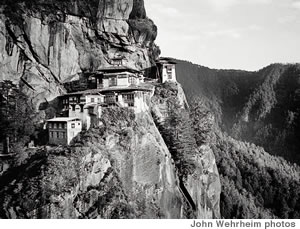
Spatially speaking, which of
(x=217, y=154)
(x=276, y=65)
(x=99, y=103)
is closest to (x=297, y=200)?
(x=217, y=154)

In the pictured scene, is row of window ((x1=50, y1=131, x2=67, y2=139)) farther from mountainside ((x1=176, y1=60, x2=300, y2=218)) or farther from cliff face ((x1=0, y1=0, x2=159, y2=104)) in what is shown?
mountainside ((x1=176, y1=60, x2=300, y2=218))

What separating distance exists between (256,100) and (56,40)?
120 metres

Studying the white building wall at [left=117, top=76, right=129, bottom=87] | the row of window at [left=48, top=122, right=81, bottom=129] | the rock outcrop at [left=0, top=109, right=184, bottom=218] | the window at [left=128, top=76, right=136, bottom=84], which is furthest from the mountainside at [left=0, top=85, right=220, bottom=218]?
the white building wall at [left=117, top=76, right=129, bottom=87]

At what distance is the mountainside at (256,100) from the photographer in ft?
417

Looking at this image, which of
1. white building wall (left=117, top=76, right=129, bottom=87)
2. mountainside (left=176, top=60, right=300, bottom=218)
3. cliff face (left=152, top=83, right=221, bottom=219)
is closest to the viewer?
white building wall (left=117, top=76, right=129, bottom=87)

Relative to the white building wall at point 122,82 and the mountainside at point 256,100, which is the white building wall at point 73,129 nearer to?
the white building wall at point 122,82

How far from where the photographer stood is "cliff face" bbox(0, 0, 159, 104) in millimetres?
46656

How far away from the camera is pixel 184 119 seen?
45.5m

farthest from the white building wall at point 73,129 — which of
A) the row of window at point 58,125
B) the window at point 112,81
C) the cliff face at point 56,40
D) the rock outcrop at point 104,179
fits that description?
the cliff face at point 56,40

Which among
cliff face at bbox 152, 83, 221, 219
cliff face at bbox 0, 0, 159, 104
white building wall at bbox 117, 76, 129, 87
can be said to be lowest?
cliff face at bbox 152, 83, 221, 219

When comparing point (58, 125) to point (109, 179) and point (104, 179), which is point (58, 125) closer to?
point (104, 179)

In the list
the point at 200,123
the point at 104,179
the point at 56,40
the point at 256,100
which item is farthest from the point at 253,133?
the point at 104,179

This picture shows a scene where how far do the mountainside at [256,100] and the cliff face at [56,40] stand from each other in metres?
71.7

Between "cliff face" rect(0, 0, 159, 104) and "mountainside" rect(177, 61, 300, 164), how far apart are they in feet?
235
